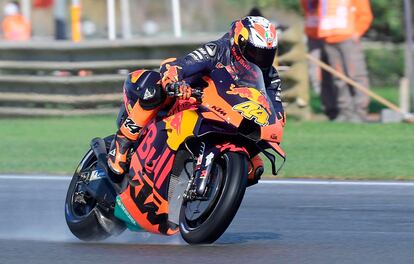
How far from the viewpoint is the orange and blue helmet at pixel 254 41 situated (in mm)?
6621

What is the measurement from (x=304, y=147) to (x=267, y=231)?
509cm

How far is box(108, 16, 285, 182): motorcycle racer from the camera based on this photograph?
664cm

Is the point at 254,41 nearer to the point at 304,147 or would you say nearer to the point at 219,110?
the point at 219,110

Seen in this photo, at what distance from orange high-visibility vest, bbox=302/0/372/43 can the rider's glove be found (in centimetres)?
868

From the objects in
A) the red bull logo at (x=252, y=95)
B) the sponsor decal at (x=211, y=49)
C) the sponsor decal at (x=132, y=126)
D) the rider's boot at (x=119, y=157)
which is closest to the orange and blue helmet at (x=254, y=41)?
the sponsor decal at (x=211, y=49)

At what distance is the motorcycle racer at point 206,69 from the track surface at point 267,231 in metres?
0.56

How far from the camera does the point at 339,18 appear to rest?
15031 mm

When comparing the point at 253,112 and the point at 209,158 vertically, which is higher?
the point at 253,112

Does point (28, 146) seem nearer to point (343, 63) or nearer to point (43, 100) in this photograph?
point (43, 100)

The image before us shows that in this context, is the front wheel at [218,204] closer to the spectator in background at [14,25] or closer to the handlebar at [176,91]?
the handlebar at [176,91]

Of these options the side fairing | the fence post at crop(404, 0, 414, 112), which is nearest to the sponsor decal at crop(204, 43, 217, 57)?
the side fairing

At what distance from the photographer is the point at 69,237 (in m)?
7.66

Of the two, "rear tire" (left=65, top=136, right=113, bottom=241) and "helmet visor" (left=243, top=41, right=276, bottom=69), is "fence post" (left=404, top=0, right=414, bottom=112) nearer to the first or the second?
"rear tire" (left=65, top=136, right=113, bottom=241)

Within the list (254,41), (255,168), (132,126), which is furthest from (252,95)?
(132,126)
